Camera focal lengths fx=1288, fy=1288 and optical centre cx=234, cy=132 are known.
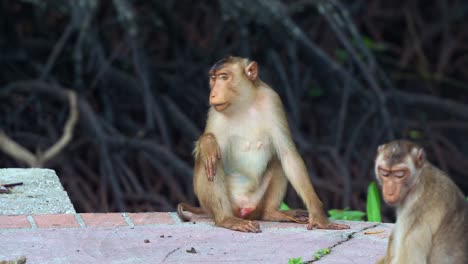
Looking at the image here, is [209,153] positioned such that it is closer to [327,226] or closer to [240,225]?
[240,225]

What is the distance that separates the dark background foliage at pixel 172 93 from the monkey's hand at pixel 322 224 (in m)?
2.01

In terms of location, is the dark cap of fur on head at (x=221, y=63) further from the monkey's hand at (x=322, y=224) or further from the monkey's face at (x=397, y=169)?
the monkey's face at (x=397, y=169)

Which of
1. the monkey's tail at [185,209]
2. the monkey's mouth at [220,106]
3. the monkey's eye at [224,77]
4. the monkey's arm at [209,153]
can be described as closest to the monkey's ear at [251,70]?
the monkey's eye at [224,77]

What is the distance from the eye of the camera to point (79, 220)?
5156 mm

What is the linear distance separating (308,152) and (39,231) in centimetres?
295

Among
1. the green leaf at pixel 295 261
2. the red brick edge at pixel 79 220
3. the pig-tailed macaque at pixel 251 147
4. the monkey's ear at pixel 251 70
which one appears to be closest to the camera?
the green leaf at pixel 295 261

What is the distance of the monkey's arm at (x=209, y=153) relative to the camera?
5332 millimetres

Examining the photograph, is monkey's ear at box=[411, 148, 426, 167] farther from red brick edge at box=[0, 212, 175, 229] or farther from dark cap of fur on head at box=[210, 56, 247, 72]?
dark cap of fur on head at box=[210, 56, 247, 72]

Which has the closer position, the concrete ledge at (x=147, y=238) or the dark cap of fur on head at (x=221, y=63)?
the concrete ledge at (x=147, y=238)

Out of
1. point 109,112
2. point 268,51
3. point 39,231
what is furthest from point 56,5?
point 39,231

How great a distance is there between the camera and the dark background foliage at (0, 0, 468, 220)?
7355 mm

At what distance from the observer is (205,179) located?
212 inches

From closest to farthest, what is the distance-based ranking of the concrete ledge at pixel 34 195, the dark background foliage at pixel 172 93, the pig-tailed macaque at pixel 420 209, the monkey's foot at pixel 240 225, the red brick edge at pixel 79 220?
1. the pig-tailed macaque at pixel 420 209
2. the red brick edge at pixel 79 220
3. the monkey's foot at pixel 240 225
4. the concrete ledge at pixel 34 195
5. the dark background foliage at pixel 172 93

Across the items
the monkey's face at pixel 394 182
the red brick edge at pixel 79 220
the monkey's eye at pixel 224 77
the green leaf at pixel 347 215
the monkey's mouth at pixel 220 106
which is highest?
the monkey's eye at pixel 224 77
